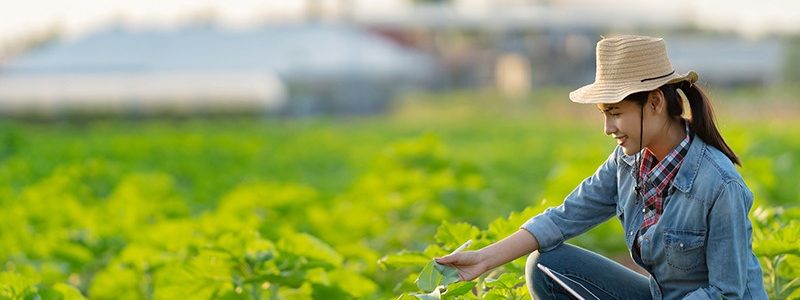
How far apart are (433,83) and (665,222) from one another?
177ft

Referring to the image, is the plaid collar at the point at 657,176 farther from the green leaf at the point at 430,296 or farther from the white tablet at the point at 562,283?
the green leaf at the point at 430,296

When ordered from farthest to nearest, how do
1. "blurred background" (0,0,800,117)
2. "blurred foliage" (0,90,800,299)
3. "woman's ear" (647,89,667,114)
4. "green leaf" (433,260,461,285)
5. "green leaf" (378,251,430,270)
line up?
"blurred background" (0,0,800,117)
"blurred foliage" (0,90,800,299)
"green leaf" (378,251,430,270)
"green leaf" (433,260,461,285)
"woman's ear" (647,89,667,114)

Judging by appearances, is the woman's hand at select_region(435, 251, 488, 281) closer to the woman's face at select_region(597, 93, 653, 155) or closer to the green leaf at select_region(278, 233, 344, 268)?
the woman's face at select_region(597, 93, 653, 155)

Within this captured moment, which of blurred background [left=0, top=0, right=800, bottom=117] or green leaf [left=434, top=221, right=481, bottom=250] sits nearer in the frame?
green leaf [left=434, top=221, right=481, bottom=250]

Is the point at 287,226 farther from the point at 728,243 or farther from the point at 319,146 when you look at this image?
the point at 319,146

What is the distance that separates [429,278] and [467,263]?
0.43ft

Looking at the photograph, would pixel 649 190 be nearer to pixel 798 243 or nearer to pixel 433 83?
pixel 798 243

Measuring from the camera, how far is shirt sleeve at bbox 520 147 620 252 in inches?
142

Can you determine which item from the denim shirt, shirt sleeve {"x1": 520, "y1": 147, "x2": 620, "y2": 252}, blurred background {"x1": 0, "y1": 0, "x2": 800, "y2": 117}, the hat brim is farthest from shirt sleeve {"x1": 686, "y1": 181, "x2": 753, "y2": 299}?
blurred background {"x1": 0, "y1": 0, "x2": 800, "y2": 117}

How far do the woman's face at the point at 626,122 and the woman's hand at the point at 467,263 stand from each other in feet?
1.52

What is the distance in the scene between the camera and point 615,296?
359 centimetres

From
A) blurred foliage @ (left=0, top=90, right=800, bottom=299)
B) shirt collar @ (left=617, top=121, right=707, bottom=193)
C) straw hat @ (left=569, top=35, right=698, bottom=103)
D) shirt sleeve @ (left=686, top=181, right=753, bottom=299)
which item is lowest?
blurred foliage @ (left=0, top=90, right=800, bottom=299)

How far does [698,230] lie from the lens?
327 cm

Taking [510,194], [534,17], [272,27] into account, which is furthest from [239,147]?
[534,17]
